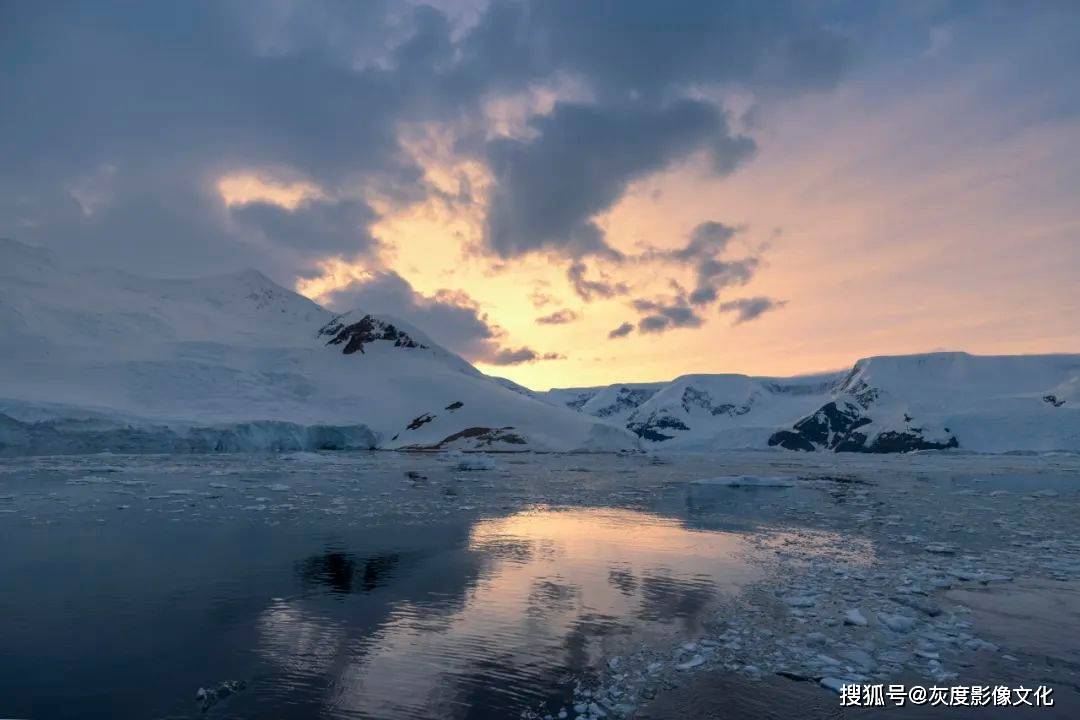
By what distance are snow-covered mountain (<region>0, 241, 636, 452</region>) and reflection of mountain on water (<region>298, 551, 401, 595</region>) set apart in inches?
2595

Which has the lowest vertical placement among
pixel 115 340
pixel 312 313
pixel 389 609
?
pixel 389 609

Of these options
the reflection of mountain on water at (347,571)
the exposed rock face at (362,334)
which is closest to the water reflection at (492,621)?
the reflection of mountain on water at (347,571)

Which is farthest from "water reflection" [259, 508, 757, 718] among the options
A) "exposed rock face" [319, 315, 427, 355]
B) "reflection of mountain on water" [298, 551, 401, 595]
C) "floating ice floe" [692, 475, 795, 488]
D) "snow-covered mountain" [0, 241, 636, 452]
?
"exposed rock face" [319, 315, 427, 355]

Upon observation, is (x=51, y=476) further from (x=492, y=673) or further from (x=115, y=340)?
(x=115, y=340)

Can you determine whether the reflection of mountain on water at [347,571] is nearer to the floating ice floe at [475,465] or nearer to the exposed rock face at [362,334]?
the floating ice floe at [475,465]

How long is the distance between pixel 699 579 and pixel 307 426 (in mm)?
88243

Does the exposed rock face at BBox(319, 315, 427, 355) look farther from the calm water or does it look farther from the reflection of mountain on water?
the reflection of mountain on water

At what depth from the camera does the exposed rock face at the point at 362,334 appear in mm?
143875

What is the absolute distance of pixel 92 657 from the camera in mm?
8711

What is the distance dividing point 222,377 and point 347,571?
9849 centimetres

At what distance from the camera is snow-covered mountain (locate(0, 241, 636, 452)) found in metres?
75.2

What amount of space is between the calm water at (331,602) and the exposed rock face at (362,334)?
120 meters

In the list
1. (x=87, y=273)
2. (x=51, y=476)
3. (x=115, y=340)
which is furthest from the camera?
(x=87, y=273)

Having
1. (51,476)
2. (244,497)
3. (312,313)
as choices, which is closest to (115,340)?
(312,313)
